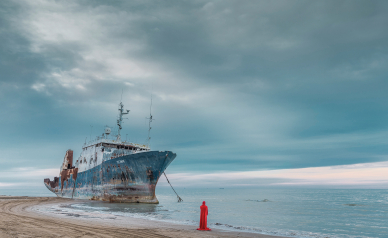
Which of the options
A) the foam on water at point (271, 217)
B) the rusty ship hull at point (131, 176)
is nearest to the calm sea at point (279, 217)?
the foam on water at point (271, 217)

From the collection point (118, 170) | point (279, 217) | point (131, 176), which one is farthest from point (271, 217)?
point (118, 170)

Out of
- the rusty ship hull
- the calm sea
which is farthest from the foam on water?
the rusty ship hull

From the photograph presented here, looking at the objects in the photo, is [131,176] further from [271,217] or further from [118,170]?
[271,217]

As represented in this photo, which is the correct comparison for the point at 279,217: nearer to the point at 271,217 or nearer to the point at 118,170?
the point at 271,217

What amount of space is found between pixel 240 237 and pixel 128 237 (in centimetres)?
463

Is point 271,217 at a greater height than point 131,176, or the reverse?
point 131,176

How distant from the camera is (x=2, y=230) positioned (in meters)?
8.85

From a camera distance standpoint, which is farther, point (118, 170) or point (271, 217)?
point (118, 170)

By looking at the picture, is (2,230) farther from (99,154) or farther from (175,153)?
(99,154)

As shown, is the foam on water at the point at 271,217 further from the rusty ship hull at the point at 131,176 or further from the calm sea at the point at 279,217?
the rusty ship hull at the point at 131,176

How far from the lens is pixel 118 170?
96.7 ft

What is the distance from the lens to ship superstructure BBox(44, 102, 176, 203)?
28.9 metres

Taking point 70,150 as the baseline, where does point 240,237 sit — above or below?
below

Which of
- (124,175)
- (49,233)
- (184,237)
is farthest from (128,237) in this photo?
(124,175)
